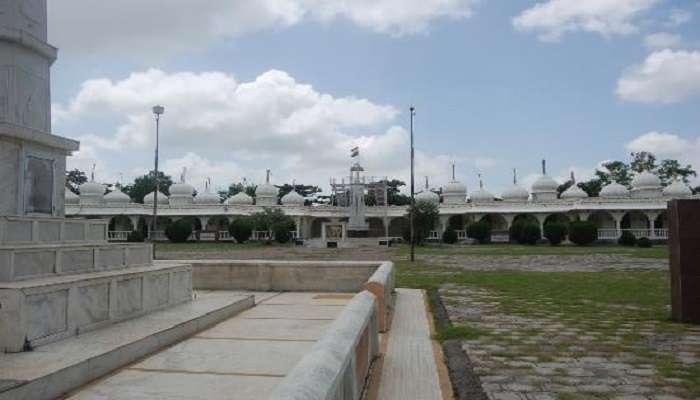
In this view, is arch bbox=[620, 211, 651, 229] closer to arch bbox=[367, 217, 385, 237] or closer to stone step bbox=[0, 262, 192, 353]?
arch bbox=[367, 217, 385, 237]

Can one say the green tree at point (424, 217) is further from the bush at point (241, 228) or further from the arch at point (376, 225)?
the bush at point (241, 228)

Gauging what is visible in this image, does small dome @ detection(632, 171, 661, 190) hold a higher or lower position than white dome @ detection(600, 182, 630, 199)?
higher

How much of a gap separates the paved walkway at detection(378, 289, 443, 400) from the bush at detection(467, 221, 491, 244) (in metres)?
38.7

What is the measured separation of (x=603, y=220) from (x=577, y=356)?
46979 millimetres

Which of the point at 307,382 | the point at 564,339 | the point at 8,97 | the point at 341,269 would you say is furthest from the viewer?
the point at 341,269

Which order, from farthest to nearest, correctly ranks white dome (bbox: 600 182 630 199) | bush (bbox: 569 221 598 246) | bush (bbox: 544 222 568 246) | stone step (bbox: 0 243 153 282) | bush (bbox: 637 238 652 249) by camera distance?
white dome (bbox: 600 182 630 199)
bush (bbox: 544 222 568 246)
bush (bbox: 569 221 598 246)
bush (bbox: 637 238 652 249)
stone step (bbox: 0 243 153 282)

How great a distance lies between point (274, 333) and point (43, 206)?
4.16 metres

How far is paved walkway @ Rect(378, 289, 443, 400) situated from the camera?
5309 millimetres

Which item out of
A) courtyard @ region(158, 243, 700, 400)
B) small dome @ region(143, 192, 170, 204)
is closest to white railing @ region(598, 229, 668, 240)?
courtyard @ region(158, 243, 700, 400)

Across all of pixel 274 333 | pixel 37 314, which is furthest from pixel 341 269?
pixel 37 314

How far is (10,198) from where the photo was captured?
809cm

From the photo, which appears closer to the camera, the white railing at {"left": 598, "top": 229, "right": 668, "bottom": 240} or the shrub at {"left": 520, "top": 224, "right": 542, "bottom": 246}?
the shrub at {"left": 520, "top": 224, "right": 542, "bottom": 246}

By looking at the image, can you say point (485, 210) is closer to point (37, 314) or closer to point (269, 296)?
point (269, 296)

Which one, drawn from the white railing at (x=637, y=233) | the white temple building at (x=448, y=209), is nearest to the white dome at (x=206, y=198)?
the white temple building at (x=448, y=209)
